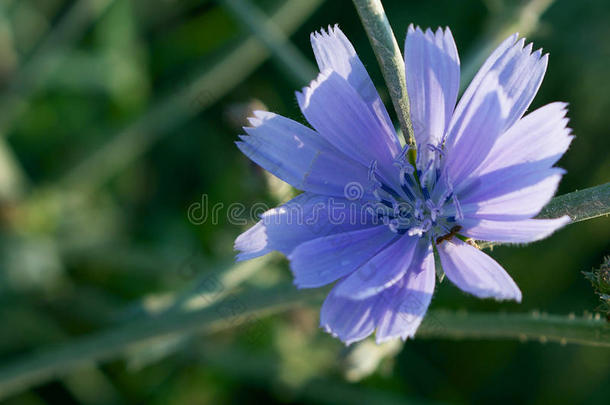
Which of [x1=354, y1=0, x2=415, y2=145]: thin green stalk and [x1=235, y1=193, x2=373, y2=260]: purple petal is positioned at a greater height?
[x1=354, y1=0, x2=415, y2=145]: thin green stalk

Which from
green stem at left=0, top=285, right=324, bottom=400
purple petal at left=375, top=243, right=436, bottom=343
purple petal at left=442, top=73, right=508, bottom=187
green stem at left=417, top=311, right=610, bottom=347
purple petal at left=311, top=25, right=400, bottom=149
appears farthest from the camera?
green stem at left=0, top=285, right=324, bottom=400

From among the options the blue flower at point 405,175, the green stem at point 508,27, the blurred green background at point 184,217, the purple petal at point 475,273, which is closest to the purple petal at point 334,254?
the blue flower at point 405,175

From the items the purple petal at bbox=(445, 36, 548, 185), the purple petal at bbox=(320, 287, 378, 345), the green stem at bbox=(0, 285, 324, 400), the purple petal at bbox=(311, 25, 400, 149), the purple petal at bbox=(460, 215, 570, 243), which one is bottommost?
the green stem at bbox=(0, 285, 324, 400)

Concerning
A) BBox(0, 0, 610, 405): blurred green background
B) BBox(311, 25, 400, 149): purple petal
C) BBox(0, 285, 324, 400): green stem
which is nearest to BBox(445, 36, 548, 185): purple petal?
BBox(311, 25, 400, 149): purple petal

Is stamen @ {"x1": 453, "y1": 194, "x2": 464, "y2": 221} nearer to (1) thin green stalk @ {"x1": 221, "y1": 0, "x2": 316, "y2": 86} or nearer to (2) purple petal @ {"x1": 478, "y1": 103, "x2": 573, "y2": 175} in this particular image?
(2) purple petal @ {"x1": 478, "y1": 103, "x2": 573, "y2": 175}

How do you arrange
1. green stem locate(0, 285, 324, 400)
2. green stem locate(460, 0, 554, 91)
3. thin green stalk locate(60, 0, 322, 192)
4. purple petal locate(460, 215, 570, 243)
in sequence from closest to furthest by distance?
purple petal locate(460, 215, 570, 243) → green stem locate(0, 285, 324, 400) → green stem locate(460, 0, 554, 91) → thin green stalk locate(60, 0, 322, 192)

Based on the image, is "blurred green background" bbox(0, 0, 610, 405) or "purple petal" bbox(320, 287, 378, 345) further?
"blurred green background" bbox(0, 0, 610, 405)
